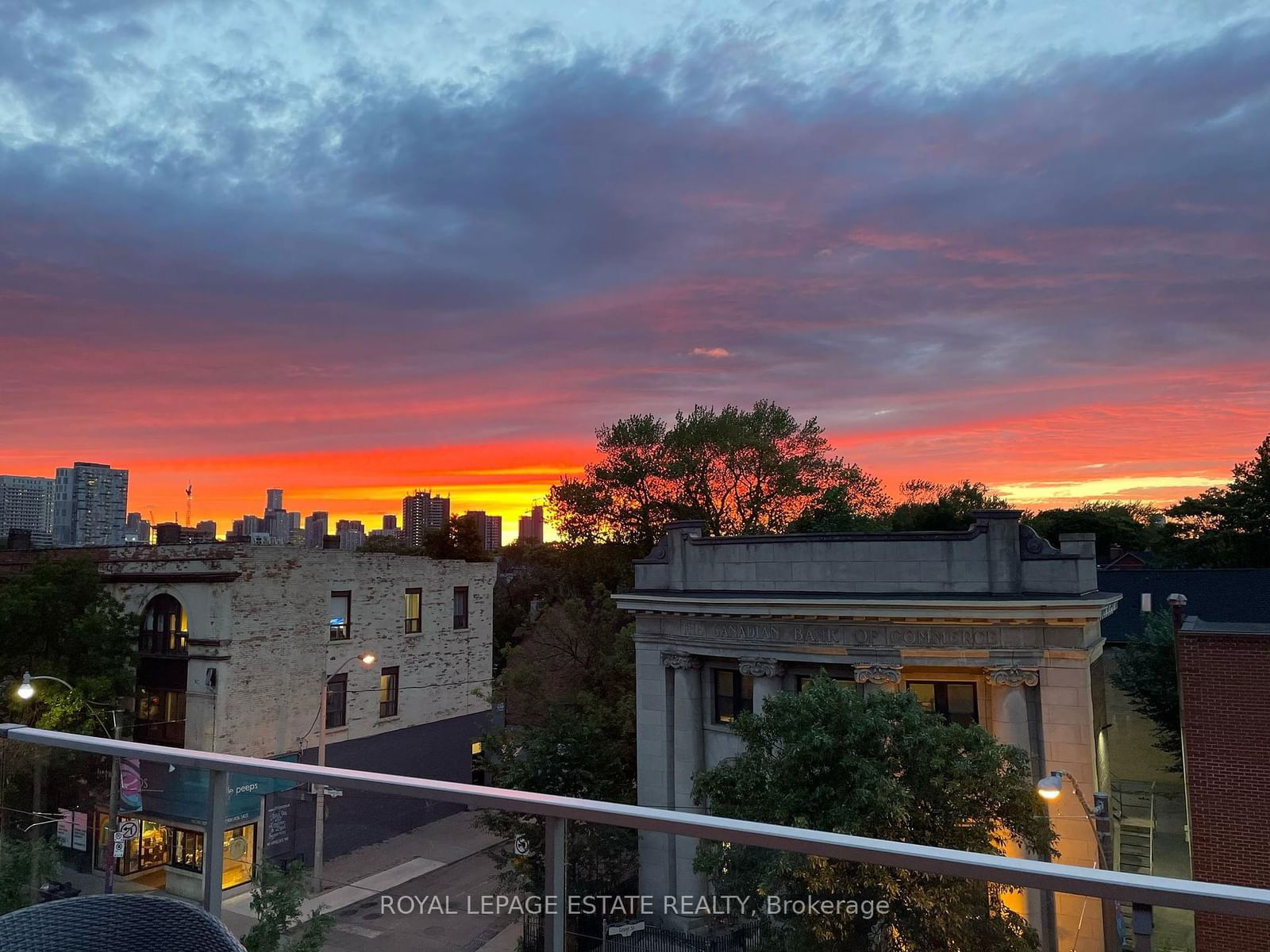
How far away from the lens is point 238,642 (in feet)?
86.4

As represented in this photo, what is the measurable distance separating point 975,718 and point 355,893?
18.3 meters

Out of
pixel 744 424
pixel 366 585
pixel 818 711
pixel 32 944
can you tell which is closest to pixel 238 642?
pixel 366 585

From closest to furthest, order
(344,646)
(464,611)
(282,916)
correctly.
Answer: (282,916)
(344,646)
(464,611)

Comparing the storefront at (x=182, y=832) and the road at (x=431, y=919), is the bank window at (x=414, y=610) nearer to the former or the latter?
the storefront at (x=182, y=832)

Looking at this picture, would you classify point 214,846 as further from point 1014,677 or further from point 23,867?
point 1014,677

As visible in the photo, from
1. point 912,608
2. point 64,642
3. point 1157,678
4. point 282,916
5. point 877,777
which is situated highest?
point 912,608

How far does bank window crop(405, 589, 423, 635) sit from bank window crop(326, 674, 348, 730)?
3.78 m

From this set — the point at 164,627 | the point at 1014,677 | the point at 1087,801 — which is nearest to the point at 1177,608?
the point at 1014,677

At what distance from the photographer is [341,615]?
3039 cm

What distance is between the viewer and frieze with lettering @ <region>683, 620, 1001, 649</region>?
18.5 metres

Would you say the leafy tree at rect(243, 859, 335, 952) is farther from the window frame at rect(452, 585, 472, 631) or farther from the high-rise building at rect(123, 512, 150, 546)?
the high-rise building at rect(123, 512, 150, 546)

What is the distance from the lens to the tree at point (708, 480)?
1937 inches

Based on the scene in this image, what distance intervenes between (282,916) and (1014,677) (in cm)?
1775

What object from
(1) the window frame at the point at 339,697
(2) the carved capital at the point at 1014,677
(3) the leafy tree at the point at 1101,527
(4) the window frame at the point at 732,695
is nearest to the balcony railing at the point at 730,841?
(2) the carved capital at the point at 1014,677
